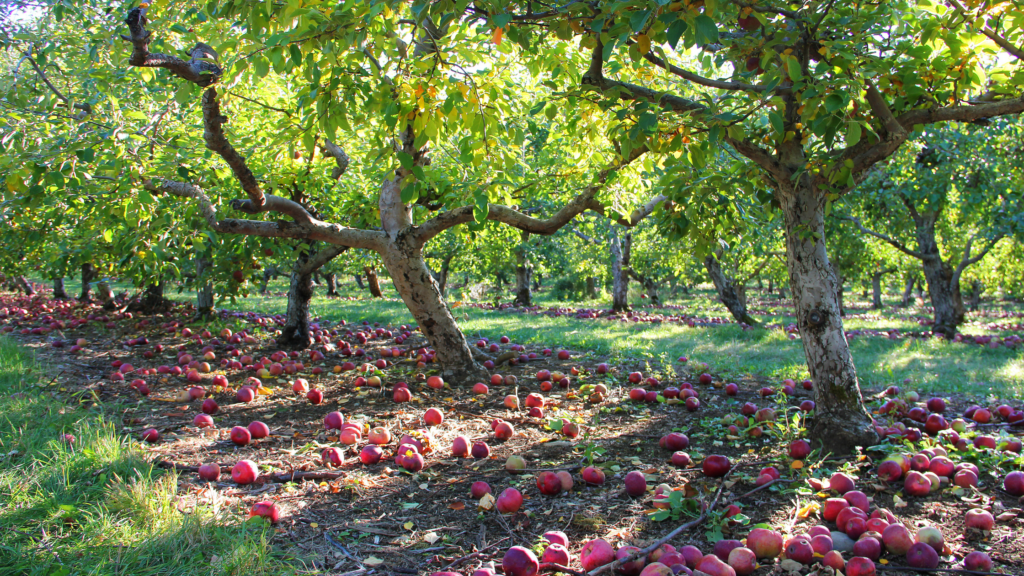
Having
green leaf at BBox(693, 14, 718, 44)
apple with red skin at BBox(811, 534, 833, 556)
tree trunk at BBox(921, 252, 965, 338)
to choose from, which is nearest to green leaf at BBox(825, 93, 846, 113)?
green leaf at BBox(693, 14, 718, 44)

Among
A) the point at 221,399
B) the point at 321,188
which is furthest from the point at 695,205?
the point at 321,188

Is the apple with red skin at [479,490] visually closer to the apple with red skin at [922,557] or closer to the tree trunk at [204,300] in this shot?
the apple with red skin at [922,557]

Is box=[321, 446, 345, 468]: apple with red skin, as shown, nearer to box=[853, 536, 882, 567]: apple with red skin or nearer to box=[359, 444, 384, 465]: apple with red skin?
box=[359, 444, 384, 465]: apple with red skin

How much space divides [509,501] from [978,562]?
6.37ft

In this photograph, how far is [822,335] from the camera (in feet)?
11.4

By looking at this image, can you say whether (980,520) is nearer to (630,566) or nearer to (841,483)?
(841,483)

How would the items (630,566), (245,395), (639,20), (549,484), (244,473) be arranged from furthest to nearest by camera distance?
(245,395), (244,473), (549,484), (630,566), (639,20)

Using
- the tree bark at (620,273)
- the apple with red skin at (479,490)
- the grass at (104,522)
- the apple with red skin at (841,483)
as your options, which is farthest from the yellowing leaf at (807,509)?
the tree bark at (620,273)

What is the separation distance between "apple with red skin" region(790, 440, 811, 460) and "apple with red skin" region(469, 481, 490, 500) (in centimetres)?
189

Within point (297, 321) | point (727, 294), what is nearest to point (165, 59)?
point (297, 321)

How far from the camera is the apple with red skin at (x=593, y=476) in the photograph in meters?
3.14

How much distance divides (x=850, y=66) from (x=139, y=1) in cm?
448

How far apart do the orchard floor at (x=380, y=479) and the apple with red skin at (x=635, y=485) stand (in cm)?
4

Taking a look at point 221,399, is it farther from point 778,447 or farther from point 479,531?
point 778,447
